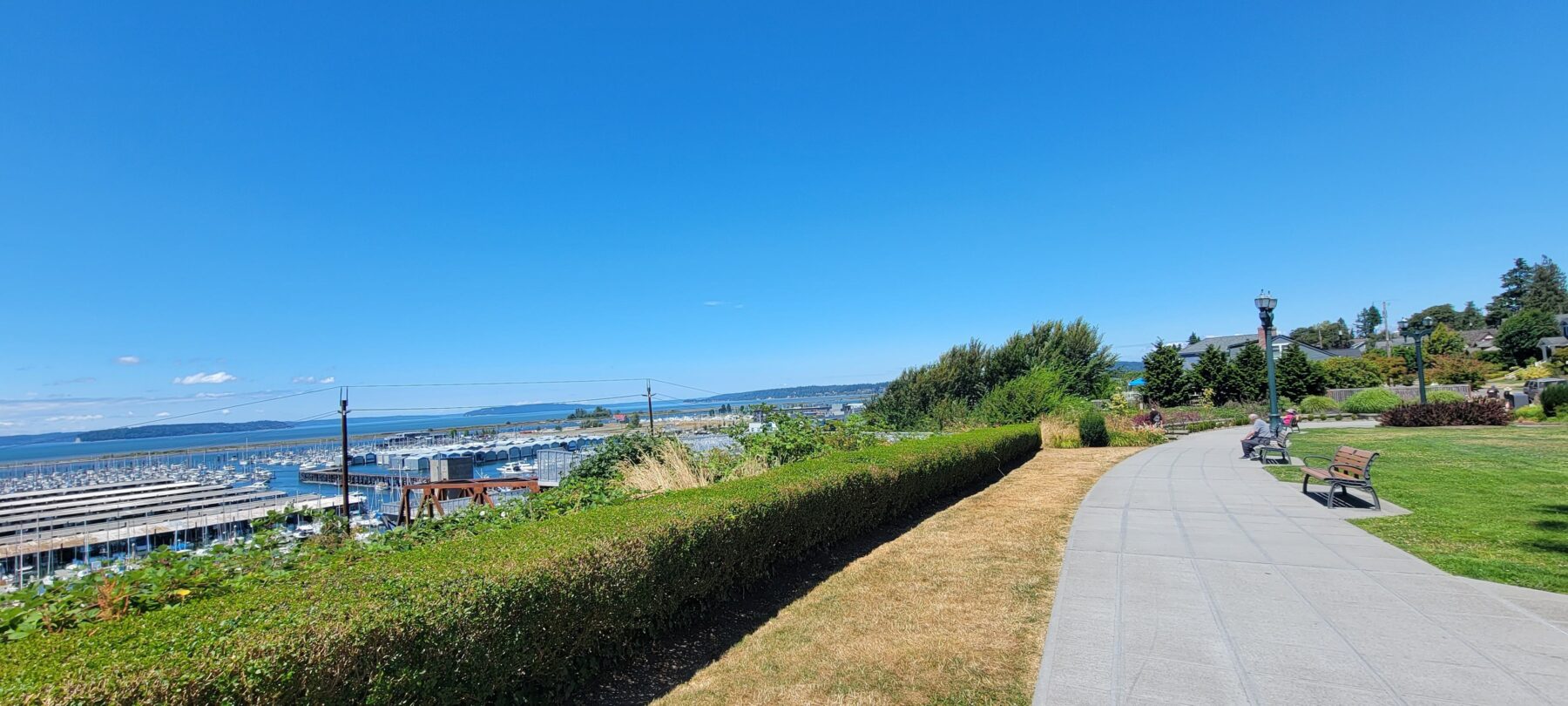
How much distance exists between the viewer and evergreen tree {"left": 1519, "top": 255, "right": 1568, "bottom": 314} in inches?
2859

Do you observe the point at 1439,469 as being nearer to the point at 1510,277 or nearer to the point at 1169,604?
the point at 1169,604

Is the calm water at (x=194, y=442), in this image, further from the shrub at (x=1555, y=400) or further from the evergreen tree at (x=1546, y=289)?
the evergreen tree at (x=1546, y=289)

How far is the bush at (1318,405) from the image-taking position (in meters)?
25.4

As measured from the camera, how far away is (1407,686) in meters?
3.11

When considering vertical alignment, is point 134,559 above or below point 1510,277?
below

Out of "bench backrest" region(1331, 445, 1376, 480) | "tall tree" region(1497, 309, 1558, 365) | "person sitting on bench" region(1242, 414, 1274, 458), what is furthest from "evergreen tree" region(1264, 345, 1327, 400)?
"tall tree" region(1497, 309, 1558, 365)

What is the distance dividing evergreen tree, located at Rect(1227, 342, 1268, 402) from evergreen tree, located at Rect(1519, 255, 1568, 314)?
74041mm

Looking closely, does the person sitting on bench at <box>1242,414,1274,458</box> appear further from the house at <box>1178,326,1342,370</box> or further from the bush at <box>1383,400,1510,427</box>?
the house at <box>1178,326,1342,370</box>

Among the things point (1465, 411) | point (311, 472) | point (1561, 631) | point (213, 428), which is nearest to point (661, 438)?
point (1561, 631)

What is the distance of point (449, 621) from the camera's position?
252cm

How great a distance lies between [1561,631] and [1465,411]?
21.2 m

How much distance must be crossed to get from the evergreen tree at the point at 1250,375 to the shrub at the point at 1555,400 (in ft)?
32.0

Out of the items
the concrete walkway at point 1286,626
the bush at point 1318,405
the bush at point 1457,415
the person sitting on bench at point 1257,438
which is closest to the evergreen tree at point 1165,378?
the bush at point 1318,405

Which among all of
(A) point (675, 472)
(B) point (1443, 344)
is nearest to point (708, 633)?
(A) point (675, 472)
